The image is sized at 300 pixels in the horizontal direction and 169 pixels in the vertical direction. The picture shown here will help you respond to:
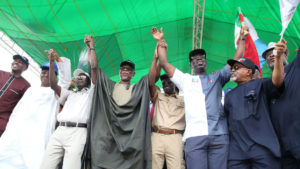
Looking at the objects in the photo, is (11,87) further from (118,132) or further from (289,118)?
(289,118)

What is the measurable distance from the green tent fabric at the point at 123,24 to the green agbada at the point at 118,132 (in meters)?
3.22

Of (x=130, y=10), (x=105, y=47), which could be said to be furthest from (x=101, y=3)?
(x=105, y=47)

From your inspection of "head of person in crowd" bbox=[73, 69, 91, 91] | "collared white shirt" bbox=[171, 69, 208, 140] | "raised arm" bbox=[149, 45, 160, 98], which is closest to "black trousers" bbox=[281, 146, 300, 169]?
"collared white shirt" bbox=[171, 69, 208, 140]

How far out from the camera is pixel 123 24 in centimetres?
562

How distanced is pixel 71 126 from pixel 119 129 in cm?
58

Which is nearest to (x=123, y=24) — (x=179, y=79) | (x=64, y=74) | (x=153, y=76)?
(x=64, y=74)

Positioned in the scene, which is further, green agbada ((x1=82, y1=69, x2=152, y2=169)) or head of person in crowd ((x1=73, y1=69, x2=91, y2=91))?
head of person in crowd ((x1=73, y1=69, x2=91, y2=91))

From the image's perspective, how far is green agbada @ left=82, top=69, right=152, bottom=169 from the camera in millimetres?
2168

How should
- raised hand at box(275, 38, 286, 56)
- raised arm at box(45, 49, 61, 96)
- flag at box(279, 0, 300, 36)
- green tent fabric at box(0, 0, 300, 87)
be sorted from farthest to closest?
1. green tent fabric at box(0, 0, 300, 87)
2. raised arm at box(45, 49, 61, 96)
3. flag at box(279, 0, 300, 36)
4. raised hand at box(275, 38, 286, 56)

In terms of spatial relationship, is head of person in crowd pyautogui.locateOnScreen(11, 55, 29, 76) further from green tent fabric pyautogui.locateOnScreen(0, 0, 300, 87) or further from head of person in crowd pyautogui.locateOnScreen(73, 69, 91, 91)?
green tent fabric pyautogui.locateOnScreen(0, 0, 300, 87)

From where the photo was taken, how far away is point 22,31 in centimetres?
564

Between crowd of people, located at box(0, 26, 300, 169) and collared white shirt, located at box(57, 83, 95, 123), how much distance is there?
12 millimetres

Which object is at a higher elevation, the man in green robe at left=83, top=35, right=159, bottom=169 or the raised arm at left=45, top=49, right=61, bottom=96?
the raised arm at left=45, top=49, right=61, bottom=96

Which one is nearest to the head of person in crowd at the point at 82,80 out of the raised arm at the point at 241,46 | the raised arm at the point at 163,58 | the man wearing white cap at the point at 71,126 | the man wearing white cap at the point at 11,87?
the man wearing white cap at the point at 71,126
